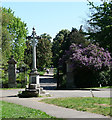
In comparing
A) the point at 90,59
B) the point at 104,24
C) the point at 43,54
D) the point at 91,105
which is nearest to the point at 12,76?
the point at 90,59

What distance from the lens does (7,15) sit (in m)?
28.8

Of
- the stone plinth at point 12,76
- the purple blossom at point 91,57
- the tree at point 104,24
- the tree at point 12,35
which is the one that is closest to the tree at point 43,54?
the tree at point 12,35

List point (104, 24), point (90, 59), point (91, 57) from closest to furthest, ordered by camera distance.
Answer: point (104, 24) < point (90, 59) < point (91, 57)

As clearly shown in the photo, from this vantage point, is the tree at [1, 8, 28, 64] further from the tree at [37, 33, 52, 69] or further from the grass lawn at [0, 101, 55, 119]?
the grass lawn at [0, 101, 55, 119]

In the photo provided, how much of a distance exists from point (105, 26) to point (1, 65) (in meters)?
22.5

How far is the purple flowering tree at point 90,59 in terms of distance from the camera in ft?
67.5

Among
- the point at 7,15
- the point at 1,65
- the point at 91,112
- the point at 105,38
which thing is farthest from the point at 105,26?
the point at 7,15

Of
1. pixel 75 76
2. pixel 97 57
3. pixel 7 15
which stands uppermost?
pixel 7 15

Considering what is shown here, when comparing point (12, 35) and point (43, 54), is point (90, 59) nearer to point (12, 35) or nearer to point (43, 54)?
point (12, 35)

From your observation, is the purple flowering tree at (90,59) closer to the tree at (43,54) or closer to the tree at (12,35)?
the tree at (12,35)

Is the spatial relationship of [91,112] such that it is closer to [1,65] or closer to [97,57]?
[97,57]

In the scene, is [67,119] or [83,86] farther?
[83,86]

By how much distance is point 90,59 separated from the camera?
67.3 ft

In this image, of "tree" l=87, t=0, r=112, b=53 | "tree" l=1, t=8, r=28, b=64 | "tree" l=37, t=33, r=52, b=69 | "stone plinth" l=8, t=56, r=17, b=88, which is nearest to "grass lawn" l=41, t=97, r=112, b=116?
"tree" l=87, t=0, r=112, b=53
